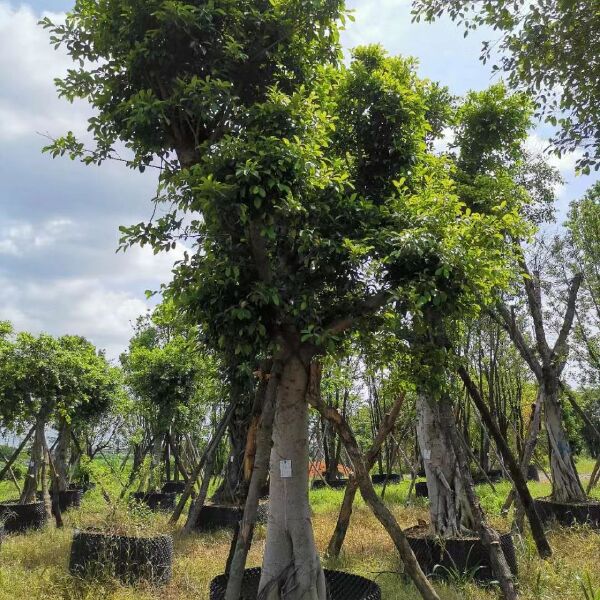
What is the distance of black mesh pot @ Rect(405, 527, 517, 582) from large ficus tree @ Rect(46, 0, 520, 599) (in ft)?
5.98

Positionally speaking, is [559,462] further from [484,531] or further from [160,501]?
[160,501]

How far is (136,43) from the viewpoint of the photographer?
4355 millimetres

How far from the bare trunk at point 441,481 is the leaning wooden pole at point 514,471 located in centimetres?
56

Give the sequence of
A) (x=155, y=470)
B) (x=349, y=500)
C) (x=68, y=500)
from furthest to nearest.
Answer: (x=68, y=500) < (x=155, y=470) < (x=349, y=500)

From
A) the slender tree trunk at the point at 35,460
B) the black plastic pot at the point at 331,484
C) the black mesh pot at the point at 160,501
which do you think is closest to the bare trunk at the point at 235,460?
the black mesh pot at the point at 160,501

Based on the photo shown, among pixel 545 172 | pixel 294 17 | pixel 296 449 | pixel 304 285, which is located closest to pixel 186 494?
pixel 296 449

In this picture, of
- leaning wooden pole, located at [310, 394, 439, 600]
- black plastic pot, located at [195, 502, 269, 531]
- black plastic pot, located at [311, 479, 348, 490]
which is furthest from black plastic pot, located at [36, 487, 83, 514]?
black plastic pot, located at [311, 479, 348, 490]

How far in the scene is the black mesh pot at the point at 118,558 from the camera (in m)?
5.93

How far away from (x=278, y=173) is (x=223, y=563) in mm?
5403

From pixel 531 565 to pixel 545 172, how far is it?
712 centimetres

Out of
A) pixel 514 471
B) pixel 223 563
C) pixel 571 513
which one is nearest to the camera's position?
pixel 514 471

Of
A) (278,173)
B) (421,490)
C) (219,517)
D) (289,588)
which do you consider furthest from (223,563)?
(421,490)

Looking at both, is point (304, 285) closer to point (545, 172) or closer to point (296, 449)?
point (296, 449)

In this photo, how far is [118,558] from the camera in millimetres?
6066
